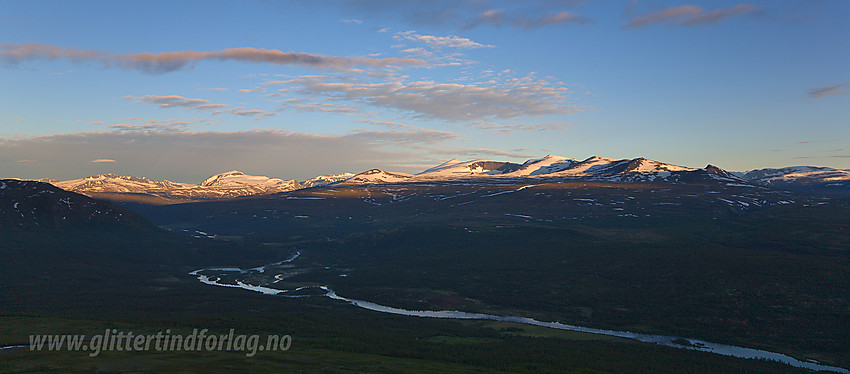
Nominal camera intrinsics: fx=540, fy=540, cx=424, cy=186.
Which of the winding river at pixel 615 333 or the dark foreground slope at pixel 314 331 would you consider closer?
the dark foreground slope at pixel 314 331

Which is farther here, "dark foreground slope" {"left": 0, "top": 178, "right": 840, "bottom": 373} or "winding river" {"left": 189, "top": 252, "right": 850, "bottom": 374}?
"winding river" {"left": 189, "top": 252, "right": 850, "bottom": 374}

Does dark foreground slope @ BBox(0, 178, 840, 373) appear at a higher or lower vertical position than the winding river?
higher

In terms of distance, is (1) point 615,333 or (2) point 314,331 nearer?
(2) point 314,331

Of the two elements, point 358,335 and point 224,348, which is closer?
point 224,348

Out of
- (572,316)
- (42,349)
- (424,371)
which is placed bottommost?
(572,316)

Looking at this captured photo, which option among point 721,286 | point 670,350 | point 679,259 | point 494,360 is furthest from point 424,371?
point 679,259

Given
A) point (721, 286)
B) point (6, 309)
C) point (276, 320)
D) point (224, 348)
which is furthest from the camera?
point (721, 286)

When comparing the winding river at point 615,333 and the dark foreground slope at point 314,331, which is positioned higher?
the dark foreground slope at point 314,331

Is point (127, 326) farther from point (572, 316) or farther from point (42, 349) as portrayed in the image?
point (572, 316)

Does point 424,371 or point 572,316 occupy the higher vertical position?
point 424,371

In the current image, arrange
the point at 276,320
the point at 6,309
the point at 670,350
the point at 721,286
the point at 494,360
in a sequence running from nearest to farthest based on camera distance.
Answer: the point at 494,360
the point at 670,350
the point at 276,320
the point at 6,309
the point at 721,286

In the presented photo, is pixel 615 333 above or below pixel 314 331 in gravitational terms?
below
